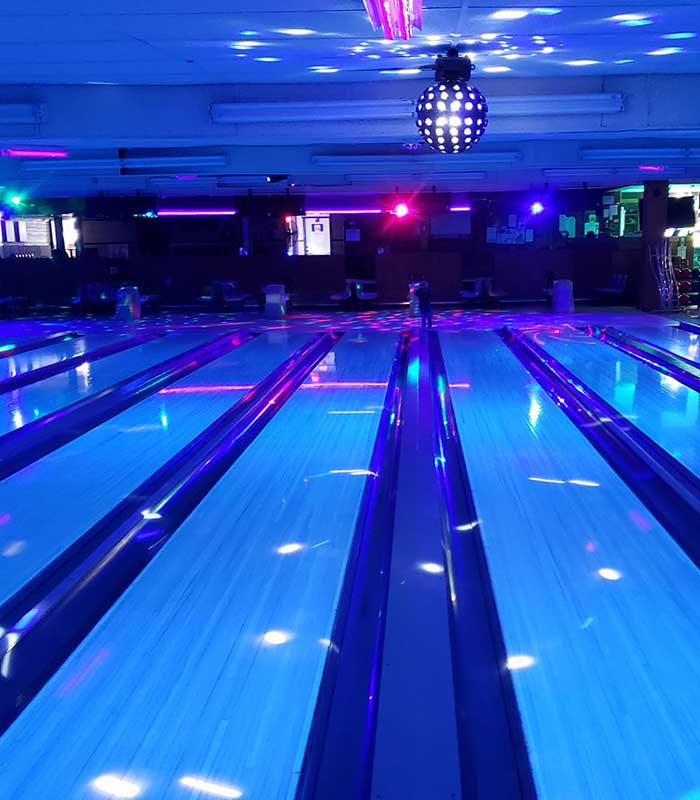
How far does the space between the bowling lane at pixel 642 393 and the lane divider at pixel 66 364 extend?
4.10 metres

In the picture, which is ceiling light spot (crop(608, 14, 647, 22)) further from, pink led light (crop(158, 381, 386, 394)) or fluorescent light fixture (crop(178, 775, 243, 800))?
fluorescent light fixture (crop(178, 775, 243, 800))

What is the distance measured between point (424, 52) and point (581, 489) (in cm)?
314

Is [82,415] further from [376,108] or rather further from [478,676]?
[478,676]

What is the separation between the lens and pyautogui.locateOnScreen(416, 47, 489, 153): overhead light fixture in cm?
413

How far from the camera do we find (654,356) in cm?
624

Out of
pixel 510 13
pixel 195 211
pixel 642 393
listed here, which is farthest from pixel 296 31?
pixel 195 211

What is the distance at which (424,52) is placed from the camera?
468 centimetres

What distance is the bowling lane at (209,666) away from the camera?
1.41 meters

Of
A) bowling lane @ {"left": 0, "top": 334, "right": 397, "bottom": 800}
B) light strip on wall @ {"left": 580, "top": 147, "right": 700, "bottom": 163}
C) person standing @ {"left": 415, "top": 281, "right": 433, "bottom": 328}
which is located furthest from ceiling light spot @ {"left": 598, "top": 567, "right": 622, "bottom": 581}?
person standing @ {"left": 415, "top": 281, "right": 433, "bottom": 328}

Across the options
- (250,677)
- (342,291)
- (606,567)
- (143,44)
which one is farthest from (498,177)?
(250,677)

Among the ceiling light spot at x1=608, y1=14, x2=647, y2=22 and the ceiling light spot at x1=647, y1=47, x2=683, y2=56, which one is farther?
the ceiling light spot at x1=647, y1=47, x2=683, y2=56

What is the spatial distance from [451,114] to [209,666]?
11.1 feet

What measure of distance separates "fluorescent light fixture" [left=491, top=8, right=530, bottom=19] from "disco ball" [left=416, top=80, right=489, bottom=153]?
0.42 m

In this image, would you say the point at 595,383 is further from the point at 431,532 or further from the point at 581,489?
the point at 431,532
